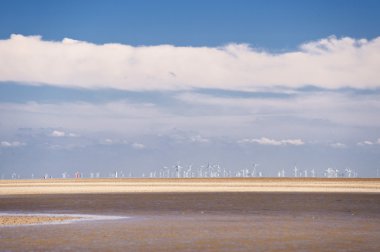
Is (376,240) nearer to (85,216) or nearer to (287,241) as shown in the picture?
(287,241)

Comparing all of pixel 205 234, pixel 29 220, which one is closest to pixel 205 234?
pixel 205 234

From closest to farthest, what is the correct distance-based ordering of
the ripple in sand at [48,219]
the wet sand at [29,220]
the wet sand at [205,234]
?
1. the wet sand at [205,234]
2. the wet sand at [29,220]
3. the ripple in sand at [48,219]

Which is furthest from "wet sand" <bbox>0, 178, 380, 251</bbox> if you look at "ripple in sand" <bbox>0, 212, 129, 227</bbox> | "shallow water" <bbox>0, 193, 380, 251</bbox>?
"ripple in sand" <bbox>0, 212, 129, 227</bbox>

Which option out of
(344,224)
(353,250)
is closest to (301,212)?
(344,224)

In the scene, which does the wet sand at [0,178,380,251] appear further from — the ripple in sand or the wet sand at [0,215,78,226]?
the wet sand at [0,215,78,226]

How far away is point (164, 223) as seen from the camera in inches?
1722

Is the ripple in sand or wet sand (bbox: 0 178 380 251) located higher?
the ripple in sand

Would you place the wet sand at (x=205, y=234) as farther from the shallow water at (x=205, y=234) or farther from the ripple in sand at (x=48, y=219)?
the ripple in sand at (x=48, y=219)

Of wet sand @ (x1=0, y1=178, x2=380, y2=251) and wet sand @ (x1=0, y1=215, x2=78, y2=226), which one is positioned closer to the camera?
wet sand @ (x1=0, y1=178, x2=380, y2=251)

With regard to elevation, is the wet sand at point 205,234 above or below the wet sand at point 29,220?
below

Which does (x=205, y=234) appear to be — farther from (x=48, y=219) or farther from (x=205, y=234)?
(x=48, y=219)

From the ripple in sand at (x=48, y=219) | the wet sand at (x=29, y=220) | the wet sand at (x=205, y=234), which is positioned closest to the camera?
the wet sand at (x=205, y=234)

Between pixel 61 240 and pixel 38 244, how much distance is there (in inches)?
69.4

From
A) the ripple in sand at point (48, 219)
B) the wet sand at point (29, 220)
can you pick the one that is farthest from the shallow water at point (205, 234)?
the wet sand at point (29, 220)
